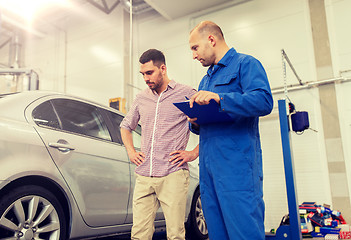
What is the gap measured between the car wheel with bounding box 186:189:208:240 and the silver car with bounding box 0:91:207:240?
83cm

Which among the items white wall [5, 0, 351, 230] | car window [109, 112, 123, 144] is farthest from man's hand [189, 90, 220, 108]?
white wall [5, 0, 351, 230]

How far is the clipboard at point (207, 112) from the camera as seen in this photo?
1.26 metres

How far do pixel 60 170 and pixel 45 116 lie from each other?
397 mm

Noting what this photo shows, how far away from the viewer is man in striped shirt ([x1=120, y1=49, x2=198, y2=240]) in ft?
5.71

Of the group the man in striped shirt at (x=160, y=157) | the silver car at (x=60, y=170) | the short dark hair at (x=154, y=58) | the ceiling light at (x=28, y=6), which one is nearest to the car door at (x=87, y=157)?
the silver car at (x=60, y=170)

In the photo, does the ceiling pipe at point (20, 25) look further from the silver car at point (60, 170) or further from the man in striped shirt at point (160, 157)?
the man in striped shirt at point (160, 157)

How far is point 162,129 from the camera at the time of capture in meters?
1.85

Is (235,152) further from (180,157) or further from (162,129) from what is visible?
(162,129)

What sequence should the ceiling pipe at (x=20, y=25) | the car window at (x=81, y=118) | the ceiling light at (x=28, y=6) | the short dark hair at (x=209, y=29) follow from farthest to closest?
the ceiling pipe at (x=20, y=25) → the ceiling light at (x=28, y=6) → the car window at (x=81, y=118) → the short dark hair at (x=209, y=29)

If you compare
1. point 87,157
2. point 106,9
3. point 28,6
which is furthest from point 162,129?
point 28,6

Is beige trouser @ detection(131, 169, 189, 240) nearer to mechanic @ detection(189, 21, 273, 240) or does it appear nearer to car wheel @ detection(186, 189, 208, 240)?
mechanic @ detection(189, 21, 273, 240)

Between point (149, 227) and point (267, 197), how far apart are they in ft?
12.0

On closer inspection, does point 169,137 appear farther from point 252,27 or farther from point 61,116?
point 252,27

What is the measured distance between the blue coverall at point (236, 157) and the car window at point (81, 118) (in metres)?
1.30
